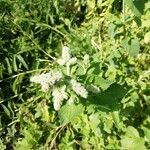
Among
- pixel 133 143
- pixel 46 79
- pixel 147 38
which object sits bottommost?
pixel 133 143

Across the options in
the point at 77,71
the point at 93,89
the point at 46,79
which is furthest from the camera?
the point at 77,71

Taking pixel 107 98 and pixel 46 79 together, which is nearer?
pixel 46 79

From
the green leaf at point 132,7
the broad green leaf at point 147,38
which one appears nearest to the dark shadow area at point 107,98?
the green leaf at point 132,7

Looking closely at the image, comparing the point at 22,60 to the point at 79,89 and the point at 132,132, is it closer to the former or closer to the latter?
the point at 132,132

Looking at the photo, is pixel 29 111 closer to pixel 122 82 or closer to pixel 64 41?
pixel 64 41

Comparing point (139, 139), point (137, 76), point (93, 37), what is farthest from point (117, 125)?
point (93, 37)

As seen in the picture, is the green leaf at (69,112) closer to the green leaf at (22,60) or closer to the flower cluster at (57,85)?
the flower cluster at (57,85)

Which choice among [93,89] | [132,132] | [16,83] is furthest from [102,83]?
[16,83]

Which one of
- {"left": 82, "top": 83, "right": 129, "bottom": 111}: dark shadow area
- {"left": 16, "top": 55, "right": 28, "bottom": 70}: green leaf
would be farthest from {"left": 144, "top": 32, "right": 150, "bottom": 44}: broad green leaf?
{"left": 16, "top": 55, "right": 28, "bottom": 70}: green leaf
